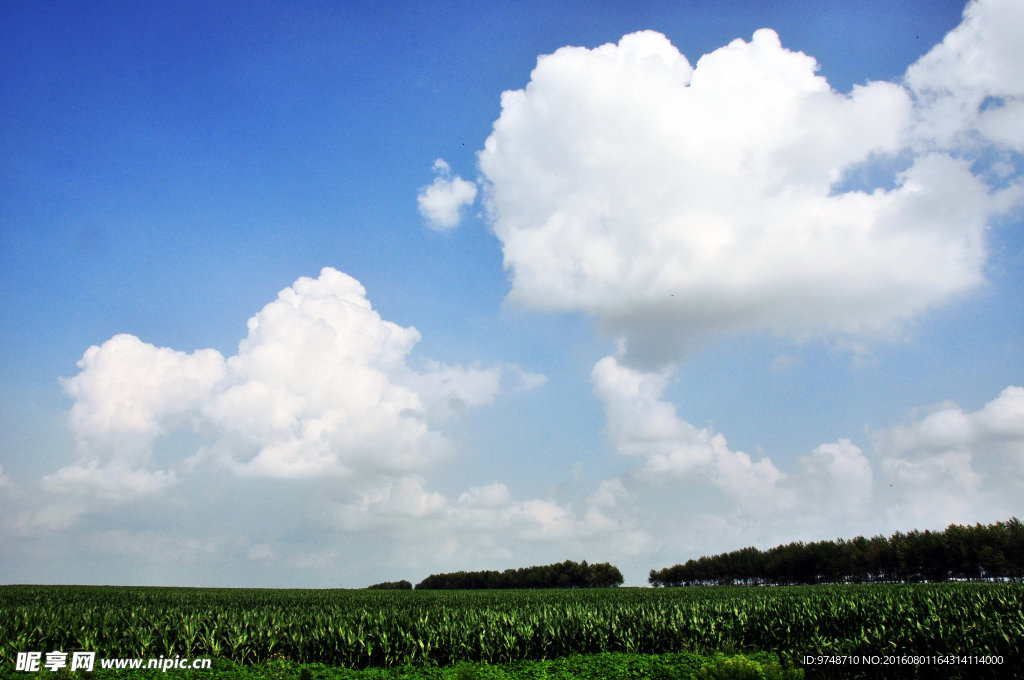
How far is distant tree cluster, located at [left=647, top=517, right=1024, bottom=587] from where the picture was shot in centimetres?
9481

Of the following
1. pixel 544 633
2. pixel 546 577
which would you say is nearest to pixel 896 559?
pixel 546 577

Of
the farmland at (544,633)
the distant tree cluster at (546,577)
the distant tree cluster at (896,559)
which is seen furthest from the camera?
the distant tree cluster at (546,577)

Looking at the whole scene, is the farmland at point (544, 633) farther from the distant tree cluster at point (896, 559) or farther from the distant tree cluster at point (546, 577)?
the distant tree cluster at point (546, 577)

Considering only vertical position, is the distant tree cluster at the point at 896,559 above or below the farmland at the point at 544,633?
below

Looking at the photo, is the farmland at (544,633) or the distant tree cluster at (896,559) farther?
the distant tree cluster at (896,559)

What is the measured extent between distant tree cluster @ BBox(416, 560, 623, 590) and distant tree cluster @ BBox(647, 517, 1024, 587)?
31098 mm

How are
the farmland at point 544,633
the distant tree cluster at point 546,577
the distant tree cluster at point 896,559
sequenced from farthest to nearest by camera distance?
the distant tree cluster at point 546,577 < the distant tree cluster at point 896,559 < the farmland at point 544,633

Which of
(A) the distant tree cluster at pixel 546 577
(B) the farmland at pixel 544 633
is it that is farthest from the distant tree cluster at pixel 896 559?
(B) the farmland at pixel 544 633

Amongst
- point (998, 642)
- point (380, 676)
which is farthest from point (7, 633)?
point (998, 642)

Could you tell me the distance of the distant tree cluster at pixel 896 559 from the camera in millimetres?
94812

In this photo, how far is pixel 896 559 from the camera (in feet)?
355

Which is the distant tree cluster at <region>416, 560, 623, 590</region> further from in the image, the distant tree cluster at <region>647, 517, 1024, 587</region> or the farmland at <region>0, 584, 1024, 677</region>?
the farmland at <region>0, 584, 1024, 677</region>

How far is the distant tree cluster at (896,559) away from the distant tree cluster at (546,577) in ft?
102

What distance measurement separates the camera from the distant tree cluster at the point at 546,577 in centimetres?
15538
